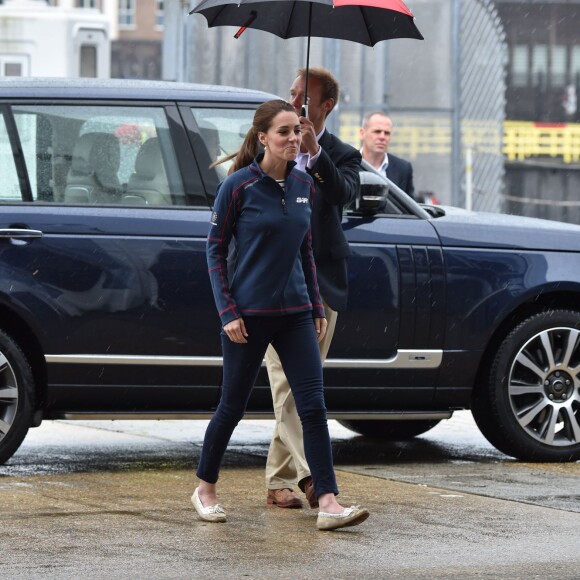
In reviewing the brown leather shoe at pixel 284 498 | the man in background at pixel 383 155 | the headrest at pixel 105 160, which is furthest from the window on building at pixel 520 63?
the brown leather shoe at pixel 284 498

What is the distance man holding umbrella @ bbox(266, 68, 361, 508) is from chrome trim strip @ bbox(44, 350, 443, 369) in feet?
2.64

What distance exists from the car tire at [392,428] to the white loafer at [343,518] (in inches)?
128

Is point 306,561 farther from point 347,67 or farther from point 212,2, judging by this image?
point 347,67

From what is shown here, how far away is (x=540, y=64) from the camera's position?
47469 mm

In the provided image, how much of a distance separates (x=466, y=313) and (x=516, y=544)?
7.26 feet

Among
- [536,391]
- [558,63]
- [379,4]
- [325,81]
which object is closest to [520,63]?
[558,63]

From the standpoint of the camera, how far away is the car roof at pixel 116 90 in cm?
746

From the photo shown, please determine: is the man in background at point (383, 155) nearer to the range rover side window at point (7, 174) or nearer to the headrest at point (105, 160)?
the headrest at point (105, 160)

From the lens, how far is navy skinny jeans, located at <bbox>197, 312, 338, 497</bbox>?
236 inches

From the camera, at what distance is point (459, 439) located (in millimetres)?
9250

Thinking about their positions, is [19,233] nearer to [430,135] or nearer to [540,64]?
[430,135]

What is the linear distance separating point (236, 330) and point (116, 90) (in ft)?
6.80

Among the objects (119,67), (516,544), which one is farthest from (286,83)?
(119,67)

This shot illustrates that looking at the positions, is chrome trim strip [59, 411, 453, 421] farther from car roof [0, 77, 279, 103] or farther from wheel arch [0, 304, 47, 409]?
car roof [0, 77, 279, 103]
